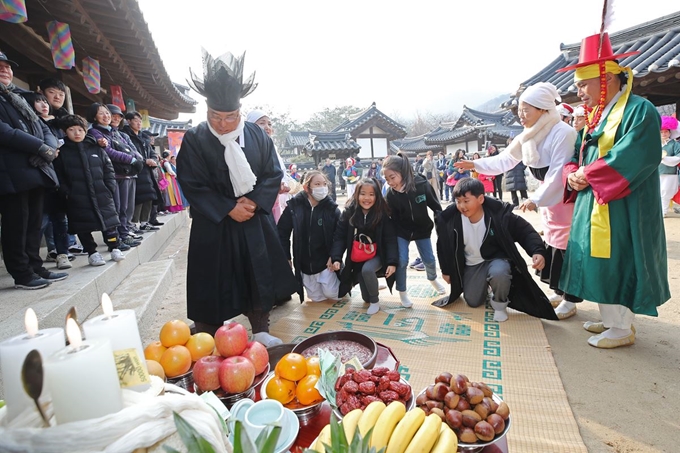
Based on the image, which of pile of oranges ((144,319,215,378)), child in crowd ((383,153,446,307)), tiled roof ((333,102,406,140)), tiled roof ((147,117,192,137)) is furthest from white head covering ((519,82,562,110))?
tiled roof ((333,102,406,140))

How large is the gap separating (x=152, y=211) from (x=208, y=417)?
23.3ft

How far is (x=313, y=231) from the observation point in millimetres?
3979

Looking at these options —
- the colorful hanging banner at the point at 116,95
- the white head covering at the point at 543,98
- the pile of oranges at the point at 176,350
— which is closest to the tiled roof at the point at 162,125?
the colorful hanging banner at the point at 116,95

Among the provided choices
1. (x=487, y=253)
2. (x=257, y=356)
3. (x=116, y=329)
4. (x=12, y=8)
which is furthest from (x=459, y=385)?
(x=12, y=8)

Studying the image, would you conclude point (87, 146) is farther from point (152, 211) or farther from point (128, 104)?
point (128, 104)

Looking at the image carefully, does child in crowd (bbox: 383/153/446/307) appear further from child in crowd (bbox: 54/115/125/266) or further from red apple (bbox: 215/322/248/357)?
child in crowd (bbox: 54/115/125/266)

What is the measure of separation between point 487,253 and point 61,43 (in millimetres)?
5385

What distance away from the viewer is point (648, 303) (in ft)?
7.95

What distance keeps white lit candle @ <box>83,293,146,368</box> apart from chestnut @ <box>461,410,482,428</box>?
3.37ft

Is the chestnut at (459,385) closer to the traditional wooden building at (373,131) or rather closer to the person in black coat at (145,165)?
the person in black coat at (145,165)

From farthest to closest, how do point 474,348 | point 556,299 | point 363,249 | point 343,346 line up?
1. point 363,249
2. point 556,299
3. point 474,348
4. point 343,346

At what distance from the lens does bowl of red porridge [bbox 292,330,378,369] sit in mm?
1812

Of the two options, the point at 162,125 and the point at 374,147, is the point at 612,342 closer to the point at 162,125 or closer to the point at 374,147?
the point at 162,125

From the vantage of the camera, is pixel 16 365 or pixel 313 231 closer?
pixel 16 365
